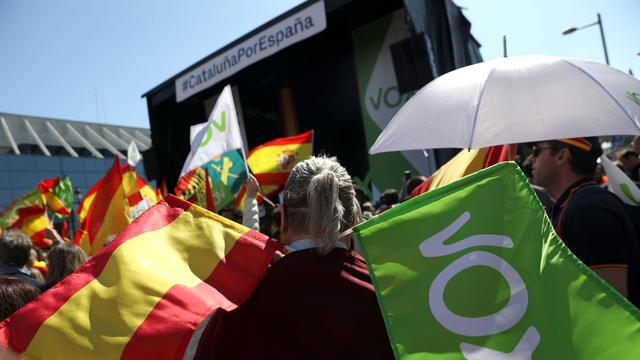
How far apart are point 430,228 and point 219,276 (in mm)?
794

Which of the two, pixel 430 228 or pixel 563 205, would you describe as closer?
pixel 430 228

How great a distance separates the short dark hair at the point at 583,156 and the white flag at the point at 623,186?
0.69ft

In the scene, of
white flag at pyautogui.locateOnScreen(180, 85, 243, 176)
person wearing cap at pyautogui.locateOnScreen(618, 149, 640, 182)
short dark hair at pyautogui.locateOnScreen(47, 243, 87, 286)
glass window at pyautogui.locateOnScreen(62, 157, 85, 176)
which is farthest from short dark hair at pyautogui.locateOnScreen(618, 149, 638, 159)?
glass window at pyautogui.locateOnScreen(62, 157, 85, 176)

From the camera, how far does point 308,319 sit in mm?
1393

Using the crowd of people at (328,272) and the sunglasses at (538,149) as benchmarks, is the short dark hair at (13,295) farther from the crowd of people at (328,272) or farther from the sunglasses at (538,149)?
the sunglasses at (538,149)

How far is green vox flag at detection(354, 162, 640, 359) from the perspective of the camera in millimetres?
1207

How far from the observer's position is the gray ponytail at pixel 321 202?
5.00 ft

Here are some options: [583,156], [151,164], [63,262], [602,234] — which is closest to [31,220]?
[63,262]

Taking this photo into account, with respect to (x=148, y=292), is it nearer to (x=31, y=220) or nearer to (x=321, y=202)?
(x=321, y=202)

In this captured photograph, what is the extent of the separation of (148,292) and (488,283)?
109 centimetres

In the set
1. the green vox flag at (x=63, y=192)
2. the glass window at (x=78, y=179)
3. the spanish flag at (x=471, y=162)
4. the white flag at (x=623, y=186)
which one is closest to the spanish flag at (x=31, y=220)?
the green vox flag at (x=63, y=192)

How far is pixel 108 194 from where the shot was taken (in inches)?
218

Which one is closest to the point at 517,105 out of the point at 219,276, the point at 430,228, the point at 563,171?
the point at 563,171

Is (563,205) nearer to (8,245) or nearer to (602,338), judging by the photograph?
(602,338)
